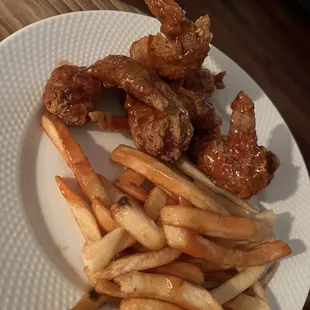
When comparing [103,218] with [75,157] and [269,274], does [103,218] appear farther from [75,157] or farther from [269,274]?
[269,274]

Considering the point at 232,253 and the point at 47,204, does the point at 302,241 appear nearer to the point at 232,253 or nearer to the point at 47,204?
the point at 232,253

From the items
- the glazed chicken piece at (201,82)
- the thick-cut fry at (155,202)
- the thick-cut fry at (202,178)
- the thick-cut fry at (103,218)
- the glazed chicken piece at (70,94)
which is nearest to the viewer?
the thick-cut fry at (103,218)

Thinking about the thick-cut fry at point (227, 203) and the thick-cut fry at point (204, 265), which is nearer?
the thick-cut fry at point (204, 265)

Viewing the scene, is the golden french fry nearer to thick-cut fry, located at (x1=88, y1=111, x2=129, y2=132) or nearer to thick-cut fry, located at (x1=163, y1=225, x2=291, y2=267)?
thick-cut fry, located at (x1=163, y1=225, x2=291, y2=267)

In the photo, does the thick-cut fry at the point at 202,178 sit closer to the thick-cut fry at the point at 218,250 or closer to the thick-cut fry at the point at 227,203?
the thick-cut fry at the point at 227,203

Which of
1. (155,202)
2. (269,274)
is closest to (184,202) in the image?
(155,202)

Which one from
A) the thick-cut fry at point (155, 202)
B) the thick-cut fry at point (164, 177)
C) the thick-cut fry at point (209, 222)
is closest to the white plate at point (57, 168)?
the thick-cut fry at point (164, 177)

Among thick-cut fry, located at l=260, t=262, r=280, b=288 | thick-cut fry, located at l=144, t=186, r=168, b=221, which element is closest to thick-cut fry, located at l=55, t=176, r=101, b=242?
thick-cut fry, located at l=144, t=186, r=168, b=221
